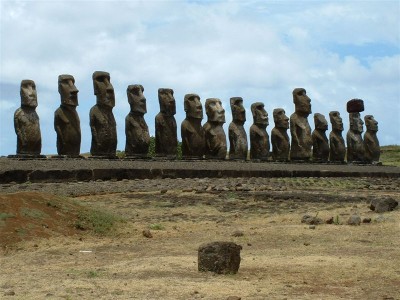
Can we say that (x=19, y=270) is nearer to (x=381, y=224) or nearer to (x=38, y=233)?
(x=38, y=233)

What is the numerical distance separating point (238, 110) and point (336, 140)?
5376 mm

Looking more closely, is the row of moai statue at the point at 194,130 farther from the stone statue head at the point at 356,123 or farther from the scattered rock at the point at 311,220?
the scattered rock at the point at 311,220

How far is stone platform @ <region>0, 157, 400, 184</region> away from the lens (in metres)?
16.5

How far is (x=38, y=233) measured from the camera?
1048 cm

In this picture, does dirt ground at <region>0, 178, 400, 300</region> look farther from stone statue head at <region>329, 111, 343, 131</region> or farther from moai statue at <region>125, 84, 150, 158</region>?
stone statue head at <region>329, 111, 343, 131</region>

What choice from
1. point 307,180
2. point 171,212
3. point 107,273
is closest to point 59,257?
point 107,273

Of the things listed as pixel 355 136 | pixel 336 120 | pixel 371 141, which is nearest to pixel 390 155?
pixel 371 141

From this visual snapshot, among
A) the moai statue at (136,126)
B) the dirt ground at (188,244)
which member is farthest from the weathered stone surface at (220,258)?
the moai statue at (136,126)

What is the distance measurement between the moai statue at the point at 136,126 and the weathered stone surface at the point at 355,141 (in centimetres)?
1159

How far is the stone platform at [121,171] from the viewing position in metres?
16.5

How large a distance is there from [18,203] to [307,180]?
11880mm

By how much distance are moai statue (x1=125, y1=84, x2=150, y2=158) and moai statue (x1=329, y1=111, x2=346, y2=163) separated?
33.4ft

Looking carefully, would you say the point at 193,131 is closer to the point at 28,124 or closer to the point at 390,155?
the point at 28,124

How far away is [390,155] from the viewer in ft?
138
